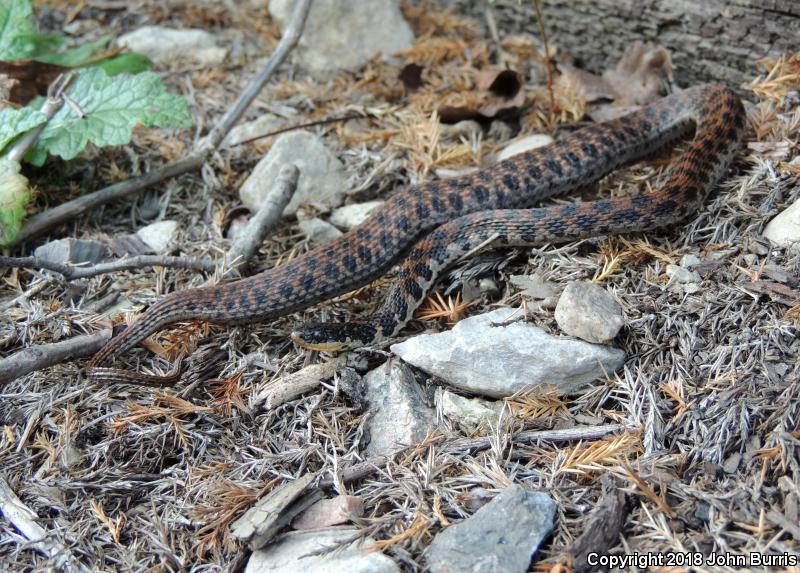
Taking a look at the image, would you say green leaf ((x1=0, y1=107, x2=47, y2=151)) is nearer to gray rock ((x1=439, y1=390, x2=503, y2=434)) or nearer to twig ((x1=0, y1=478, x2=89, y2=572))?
twig ((x1=0, y1=478, x2=89, y2=572))

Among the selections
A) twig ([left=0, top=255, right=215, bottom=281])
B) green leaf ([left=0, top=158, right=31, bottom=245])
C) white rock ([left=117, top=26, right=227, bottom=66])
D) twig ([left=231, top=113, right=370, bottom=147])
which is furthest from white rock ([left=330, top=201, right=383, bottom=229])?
white rock ([left=117, top=26, right=227, bottom=66])

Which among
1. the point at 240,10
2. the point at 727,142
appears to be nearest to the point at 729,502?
the point at 727,142

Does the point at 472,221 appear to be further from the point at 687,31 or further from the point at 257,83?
the point at 687,31

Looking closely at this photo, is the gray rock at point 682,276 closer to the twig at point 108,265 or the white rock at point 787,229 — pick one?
the white rock at point 787,229

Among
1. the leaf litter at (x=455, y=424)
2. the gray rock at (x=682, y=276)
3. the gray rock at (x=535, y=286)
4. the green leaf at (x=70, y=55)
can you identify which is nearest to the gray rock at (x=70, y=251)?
the leaf litter at (x=455, y=424)

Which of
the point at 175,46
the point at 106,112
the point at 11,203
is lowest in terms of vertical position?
the point at 11,203

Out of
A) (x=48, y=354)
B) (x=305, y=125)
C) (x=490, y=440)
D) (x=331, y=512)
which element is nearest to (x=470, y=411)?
(x=490, y=440)
